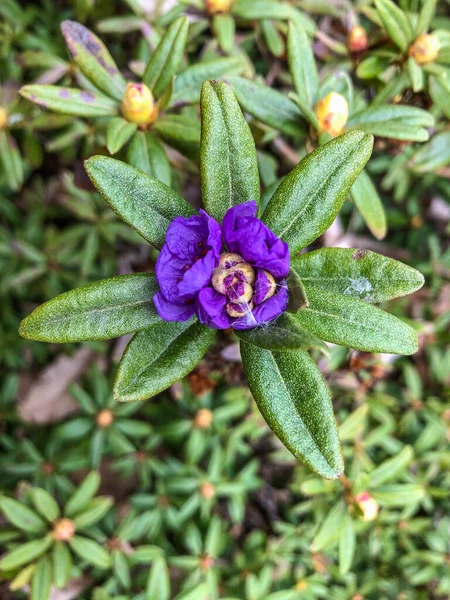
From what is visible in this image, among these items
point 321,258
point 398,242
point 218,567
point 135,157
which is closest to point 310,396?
point 321,258

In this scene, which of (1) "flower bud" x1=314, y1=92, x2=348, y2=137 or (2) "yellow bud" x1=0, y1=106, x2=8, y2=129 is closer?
(1) "flower bud" x1=314, y1=92, x2=348, y2=137

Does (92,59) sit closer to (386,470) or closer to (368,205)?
(368,205)

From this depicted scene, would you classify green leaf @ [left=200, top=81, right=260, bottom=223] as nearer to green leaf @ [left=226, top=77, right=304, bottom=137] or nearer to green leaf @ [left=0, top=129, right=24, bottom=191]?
green leaf @ [left=226, top=77, right=304, bottom=137]

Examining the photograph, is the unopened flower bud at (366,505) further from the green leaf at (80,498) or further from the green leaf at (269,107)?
the green leaf at (269,107)

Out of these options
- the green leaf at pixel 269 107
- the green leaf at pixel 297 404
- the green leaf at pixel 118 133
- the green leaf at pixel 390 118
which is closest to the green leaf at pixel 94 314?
the green leaf at pixel 297 404

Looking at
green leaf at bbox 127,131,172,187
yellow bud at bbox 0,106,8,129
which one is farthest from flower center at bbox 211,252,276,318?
yellow bud at bbox 0,106,8,129

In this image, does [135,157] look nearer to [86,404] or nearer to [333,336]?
[333,336]
